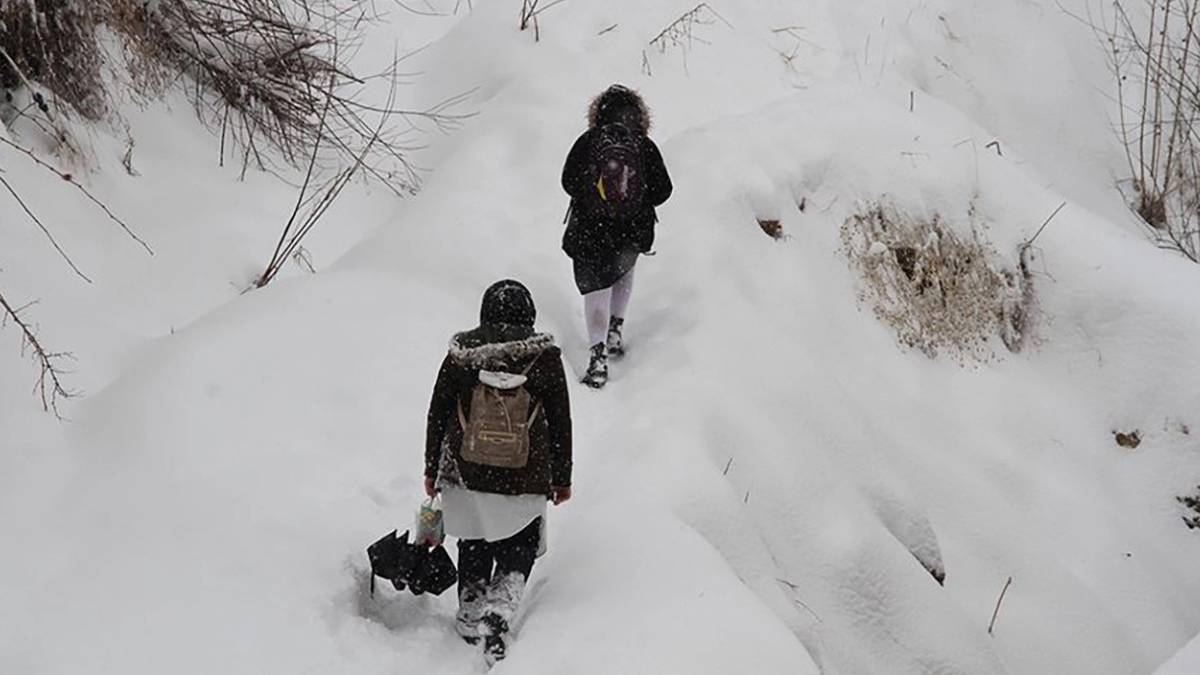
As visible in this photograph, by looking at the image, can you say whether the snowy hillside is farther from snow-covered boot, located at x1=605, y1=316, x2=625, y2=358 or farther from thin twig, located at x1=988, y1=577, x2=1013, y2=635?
snow-covered boot, located at x1=605, y1=316, x2=625, y2=358

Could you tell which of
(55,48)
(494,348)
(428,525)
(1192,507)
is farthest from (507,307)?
(1192,507)

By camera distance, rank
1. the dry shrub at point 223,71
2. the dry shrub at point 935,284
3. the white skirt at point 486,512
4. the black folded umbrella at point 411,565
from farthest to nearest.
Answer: the dry shrub at point 935,284 < the dry shrub at point 223,71 < the black folded umbrella at point 411,565 < the white skirt at point 486,512

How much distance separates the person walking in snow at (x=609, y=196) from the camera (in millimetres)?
4777

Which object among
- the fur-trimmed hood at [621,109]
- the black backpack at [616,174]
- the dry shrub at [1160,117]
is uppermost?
the fur-trimmed hood at [621,109]

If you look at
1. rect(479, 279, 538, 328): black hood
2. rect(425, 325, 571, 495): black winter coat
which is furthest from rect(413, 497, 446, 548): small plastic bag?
rect(479, 279, 538, 328): black hood

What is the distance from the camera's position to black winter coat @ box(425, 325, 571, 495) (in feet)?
10.7

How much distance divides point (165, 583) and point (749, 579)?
2194 millimetres

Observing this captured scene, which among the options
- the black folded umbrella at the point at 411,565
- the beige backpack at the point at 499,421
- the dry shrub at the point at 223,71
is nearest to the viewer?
the beige backpack at the point at 499,421

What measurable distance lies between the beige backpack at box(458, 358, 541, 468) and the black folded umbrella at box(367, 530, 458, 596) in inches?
18.9

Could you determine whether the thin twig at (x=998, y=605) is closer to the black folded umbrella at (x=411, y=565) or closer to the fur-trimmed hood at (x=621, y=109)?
the fur-trimmed hood at (x=621, y=109)

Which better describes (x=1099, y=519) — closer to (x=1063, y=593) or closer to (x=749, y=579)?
(x=1063, y=593)

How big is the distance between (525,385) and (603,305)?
1.86 m

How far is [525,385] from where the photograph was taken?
3.29 meters

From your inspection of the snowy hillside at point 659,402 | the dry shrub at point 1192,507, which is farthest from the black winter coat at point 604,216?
the dry shrub at point 1192,507
